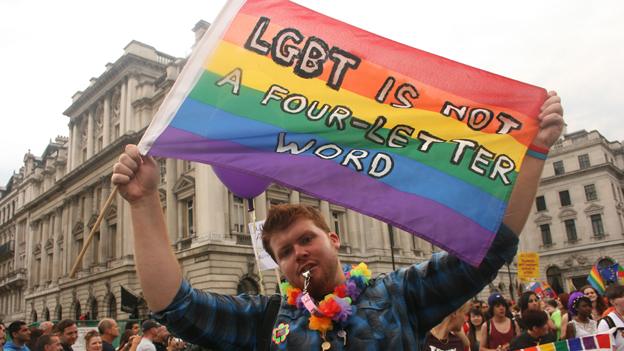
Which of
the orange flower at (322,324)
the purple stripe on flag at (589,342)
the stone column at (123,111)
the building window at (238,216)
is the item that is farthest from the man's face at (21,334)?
the stone column at (123,111)

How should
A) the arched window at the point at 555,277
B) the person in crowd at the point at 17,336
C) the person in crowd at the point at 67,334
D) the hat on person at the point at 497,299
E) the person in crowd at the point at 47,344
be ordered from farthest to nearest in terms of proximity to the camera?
the arched window at the point at 555,277, the person in crowd at the point at 67,334, the person in crowd at the point at 17,336, the hat on person at the point at 497,299, the person in crowd at the point at 47,344

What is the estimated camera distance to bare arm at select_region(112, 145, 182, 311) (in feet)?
6.57

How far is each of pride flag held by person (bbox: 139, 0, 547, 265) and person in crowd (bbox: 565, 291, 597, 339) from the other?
19.0ft

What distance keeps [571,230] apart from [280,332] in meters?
57.0

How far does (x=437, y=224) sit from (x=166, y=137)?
1376 mm

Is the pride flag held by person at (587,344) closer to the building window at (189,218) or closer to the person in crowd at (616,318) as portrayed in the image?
the person in crowd at (616,318)

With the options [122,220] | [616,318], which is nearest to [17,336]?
[616,318]

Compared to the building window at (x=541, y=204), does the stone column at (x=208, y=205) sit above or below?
below

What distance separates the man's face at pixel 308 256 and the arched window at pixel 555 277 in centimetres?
5676

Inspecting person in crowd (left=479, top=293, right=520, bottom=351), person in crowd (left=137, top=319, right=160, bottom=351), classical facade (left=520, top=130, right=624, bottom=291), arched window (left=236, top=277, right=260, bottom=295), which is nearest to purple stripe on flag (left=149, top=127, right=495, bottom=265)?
person in crowd (left=479, top=293, right=520, bottom=351)

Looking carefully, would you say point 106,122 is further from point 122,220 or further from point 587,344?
point 587,344

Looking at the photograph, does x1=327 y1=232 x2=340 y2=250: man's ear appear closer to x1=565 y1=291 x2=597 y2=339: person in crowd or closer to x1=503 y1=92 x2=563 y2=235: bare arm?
x1=503 y1=92 x2=563 y2=235: bare arm

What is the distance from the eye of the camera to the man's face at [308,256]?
220 cm

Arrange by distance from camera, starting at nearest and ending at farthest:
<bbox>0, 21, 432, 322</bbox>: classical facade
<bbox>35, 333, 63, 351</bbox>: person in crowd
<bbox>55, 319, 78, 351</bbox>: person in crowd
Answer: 1. <bbox>35, 333, 63, 351</bbox>: person in crowd
2. <bbox>55, 319, 78, 351</bbox>: person in crowd
3. <bbox>0, 21, 432, 322</bbox>: classical facade
